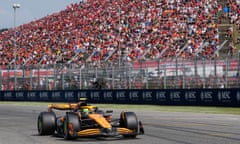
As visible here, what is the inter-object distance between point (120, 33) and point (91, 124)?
1185 inches

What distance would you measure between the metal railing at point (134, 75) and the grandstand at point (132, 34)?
474 mm

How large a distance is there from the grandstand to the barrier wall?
5.72ft

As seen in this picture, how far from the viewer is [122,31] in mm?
42625

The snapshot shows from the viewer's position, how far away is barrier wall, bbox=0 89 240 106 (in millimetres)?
26219

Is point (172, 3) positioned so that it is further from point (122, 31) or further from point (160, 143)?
point (160, 143)

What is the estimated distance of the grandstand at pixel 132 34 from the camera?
3462cm

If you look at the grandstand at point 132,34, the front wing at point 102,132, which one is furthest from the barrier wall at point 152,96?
the front wing at point 102,132

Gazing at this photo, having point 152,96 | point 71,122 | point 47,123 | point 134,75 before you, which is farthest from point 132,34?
point 71,122

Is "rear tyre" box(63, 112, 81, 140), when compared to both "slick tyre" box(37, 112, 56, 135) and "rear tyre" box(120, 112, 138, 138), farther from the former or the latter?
"slick tyre" box(37, 112, 56, 135)

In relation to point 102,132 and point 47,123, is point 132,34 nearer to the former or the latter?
point 47,123

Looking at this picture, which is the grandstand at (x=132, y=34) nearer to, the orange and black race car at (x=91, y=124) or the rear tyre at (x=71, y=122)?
the orange and black race car at (x=91, y=124)

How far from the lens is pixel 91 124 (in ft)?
40.7

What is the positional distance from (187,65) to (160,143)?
17300 millimetres

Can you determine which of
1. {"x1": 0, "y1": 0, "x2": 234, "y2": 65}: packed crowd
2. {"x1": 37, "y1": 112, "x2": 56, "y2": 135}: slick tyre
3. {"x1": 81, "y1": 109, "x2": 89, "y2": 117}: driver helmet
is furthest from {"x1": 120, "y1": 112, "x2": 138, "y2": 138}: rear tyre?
{"x1": 0, "y1": 0, "x2": 234, "y2": 65}: packed crowd
